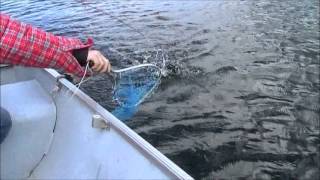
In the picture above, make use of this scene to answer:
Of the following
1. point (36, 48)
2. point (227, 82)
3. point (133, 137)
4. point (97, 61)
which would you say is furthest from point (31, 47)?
point (227, 82)

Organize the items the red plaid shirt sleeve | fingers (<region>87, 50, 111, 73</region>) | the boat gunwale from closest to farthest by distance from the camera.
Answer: the red plaid shirt sleeve < the boat gunwale < fingers (<region>87, 50, 111, 73</region>)

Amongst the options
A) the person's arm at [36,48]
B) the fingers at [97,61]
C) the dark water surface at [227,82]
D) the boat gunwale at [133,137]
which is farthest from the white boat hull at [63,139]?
the dark water surface at [227,82]

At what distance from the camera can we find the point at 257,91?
24.6ft

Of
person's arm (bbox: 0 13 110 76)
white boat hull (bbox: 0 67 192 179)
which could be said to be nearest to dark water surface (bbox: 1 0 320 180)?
white boat hull (bbox: 0 67 192 179)

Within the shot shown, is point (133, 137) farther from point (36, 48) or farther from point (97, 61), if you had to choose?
point (36, 48)

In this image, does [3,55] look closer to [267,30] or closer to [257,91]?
[257,91]

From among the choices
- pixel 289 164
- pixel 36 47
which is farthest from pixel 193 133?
pixel 36 47

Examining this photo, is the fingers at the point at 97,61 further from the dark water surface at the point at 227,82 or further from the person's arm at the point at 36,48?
the dark water surface at the point at 227,82

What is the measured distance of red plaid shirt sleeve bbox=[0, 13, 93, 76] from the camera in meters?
2.51

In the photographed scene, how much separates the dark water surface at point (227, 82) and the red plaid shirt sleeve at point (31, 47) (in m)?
3.32

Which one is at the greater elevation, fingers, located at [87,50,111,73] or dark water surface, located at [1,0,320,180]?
fingers, located at [87,50,111,73]

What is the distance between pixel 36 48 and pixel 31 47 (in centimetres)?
4

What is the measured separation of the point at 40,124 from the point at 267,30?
814cm

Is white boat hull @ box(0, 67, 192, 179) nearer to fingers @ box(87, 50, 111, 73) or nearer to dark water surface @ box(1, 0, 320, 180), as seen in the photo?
fingers @ box(87, 50, 111, 73)
